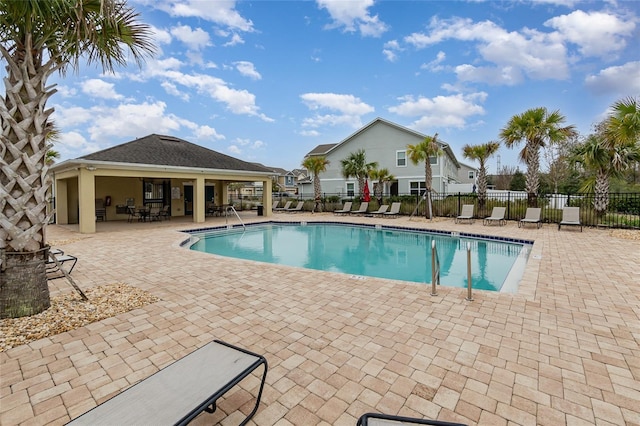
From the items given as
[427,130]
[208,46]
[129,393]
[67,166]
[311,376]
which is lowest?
[311,376]

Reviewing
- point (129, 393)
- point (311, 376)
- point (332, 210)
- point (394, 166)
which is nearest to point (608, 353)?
point (311, 376)

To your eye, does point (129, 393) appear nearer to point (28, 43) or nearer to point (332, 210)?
point (28, 43)

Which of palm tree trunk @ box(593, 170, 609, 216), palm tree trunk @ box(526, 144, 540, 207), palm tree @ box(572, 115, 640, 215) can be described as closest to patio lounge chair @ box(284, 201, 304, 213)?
palm tree trunk @ box(526, 144, 540, 207)

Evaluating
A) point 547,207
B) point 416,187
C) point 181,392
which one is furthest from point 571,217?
point 181,392

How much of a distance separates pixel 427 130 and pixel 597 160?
1353cm

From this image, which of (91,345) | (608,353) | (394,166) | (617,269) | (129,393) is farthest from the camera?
(394,166)

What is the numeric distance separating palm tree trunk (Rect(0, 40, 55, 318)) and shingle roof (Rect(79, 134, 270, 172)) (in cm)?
1052

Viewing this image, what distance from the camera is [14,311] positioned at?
395cm

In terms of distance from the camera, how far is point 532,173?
14766 mm

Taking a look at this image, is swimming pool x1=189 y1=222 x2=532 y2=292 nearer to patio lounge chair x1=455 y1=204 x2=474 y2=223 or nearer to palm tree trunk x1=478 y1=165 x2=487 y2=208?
patio lounge chair x1=455 y1=204 x2=474 y2=223

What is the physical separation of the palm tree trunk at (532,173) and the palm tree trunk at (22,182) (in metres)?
17.6

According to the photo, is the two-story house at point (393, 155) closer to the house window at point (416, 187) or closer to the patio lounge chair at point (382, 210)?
the house window at point (416, 187)

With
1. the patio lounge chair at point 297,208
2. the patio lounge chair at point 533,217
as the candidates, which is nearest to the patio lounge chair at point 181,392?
the patio lounge chair at point 533,217

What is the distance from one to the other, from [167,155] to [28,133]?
45.1ft
